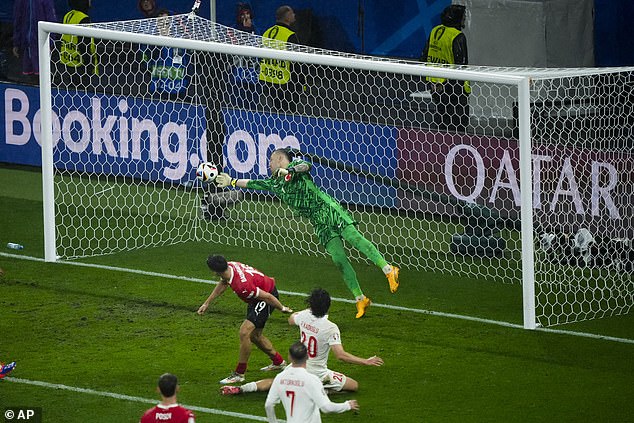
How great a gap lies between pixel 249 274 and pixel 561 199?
217 inches

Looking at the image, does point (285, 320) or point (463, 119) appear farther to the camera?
point (463, 119)

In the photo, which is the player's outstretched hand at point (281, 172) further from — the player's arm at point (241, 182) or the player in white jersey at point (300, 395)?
the player in white jersey at point (300, 395)

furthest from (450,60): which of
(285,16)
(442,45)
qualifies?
(285,16)

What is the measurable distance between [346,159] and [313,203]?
4.13m

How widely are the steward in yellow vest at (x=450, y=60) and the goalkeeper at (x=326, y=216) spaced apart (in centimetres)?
426

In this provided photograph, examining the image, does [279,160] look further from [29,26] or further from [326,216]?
[29,26]

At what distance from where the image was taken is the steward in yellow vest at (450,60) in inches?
743

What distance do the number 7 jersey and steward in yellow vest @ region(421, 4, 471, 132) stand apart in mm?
7485

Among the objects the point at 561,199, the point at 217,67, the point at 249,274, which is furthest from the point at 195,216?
the point at 249,274

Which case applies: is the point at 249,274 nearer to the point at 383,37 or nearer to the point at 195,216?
the point at 195,216

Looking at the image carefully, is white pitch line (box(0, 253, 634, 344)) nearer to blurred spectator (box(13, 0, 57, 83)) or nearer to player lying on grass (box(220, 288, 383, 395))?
player lying on grass (box(220, 288, 383, 395))

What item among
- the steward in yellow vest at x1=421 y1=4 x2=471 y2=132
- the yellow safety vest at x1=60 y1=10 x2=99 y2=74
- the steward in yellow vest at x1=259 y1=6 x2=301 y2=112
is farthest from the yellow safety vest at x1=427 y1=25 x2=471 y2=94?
the yellow safety vest at x1=60 y1=10 x2=99 y2=74

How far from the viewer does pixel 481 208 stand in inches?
676

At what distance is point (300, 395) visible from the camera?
979 centimetres
